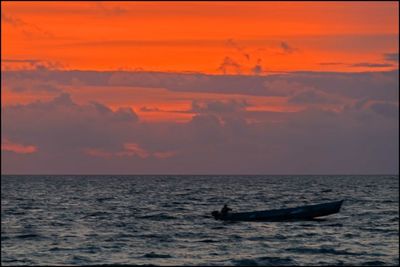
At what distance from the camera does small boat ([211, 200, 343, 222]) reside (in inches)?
2918

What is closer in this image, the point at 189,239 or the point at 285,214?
the point at 189,239

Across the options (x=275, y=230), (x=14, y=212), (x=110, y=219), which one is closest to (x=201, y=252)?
(x=275, y=230)

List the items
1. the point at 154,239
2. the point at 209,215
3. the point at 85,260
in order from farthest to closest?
1. the point at 209,215
2. the point at 154,239
3. the point at 85,260

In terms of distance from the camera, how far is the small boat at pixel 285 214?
74125 mm

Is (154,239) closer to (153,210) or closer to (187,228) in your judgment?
(187,228)

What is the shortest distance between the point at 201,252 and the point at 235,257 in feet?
9.65

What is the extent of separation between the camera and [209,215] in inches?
3391

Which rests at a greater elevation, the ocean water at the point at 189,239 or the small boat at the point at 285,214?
the small boat at the point at 285,214

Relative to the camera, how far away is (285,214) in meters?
74.6

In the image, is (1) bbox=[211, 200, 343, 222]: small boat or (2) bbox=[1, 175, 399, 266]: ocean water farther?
(1) bbox=[211, 200, 343, 222]: small boat

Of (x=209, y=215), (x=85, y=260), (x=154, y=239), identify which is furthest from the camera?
(x=209, y=215)

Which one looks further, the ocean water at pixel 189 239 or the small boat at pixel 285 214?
the small boat at pixel 285 214

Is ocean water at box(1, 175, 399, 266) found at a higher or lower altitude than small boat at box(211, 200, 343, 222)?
lower

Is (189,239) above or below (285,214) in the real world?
below
